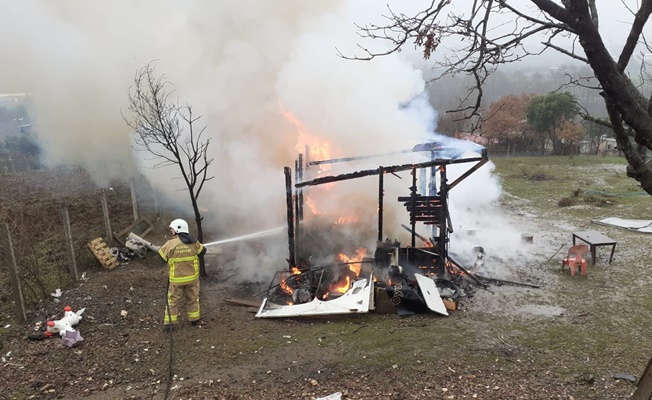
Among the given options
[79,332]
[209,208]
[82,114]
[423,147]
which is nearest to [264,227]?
[209,208]

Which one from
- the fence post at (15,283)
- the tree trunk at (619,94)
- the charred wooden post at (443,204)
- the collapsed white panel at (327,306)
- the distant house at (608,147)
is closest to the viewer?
the tree trunk at (619,94)

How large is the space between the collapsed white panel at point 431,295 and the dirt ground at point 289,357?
0.18 meters

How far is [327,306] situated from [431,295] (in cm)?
196

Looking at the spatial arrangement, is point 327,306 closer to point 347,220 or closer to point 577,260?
point 347,220

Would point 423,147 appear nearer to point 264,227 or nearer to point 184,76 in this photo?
point 264,227

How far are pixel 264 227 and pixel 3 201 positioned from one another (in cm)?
949

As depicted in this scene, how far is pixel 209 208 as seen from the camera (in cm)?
1477

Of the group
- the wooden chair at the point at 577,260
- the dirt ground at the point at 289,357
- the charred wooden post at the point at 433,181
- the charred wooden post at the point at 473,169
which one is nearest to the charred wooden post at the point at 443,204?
the charred wooden post at the point at 473,169

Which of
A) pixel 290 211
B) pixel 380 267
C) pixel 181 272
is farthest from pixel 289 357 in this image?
pixel 290 211

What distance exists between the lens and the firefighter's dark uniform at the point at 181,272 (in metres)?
6.89

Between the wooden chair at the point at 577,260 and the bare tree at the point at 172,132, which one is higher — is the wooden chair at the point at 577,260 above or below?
below

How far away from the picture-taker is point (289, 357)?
19.7ft

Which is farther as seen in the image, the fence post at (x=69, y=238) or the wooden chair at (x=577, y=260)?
the wooden chair at (x=577, y=260)

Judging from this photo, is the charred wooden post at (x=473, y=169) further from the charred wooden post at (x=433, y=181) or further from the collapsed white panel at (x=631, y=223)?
the collapsed white panel at (x=631, y=223)
